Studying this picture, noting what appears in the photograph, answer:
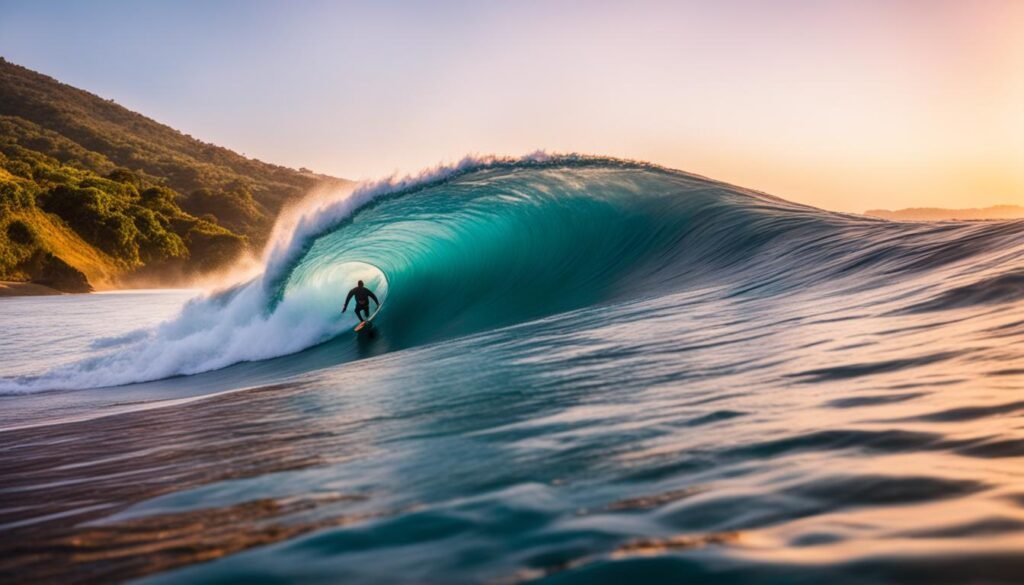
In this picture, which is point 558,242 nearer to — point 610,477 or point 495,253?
point 495,253

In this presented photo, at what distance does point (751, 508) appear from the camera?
6.66ft

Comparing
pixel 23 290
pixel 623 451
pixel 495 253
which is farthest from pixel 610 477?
pixel 23 290

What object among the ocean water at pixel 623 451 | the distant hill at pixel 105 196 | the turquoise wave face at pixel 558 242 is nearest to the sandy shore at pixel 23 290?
the distant hill at pixel 105 196

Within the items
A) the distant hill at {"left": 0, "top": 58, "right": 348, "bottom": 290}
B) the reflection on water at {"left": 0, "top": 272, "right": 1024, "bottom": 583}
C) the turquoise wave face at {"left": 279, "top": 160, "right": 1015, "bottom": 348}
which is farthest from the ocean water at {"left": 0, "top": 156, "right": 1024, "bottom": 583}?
the distant hill at {"left": 0, "top": 58, "right": 348, "bottom": 290}

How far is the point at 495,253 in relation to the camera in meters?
16.8

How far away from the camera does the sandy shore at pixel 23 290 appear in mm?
56688

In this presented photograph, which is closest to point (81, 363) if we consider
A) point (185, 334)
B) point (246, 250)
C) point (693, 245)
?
point (185, 334)

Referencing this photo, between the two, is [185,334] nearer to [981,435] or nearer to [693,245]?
[693,245]

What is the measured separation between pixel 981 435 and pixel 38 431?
745 cm

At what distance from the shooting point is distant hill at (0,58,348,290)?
64.6 meters

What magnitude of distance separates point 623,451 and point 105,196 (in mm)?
80618

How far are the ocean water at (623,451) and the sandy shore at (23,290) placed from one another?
53897mm

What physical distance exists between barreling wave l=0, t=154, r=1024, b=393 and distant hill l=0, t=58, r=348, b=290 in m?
53.8

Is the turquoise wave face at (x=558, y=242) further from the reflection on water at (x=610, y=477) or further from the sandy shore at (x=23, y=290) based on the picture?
the sandy shore at (x=23, y=290)
